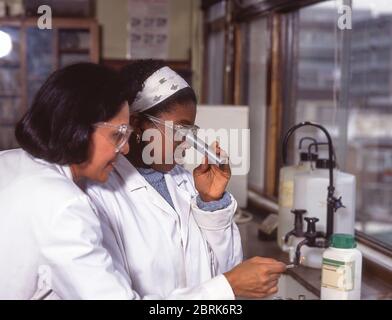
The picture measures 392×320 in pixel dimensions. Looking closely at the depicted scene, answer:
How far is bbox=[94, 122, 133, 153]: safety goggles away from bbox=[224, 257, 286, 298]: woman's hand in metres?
0.35

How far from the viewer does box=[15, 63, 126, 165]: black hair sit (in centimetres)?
100

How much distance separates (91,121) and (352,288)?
0.78m

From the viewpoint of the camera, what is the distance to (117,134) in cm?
105

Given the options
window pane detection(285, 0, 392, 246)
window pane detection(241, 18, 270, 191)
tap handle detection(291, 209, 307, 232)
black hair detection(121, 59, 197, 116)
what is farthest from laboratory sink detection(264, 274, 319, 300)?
window pane detection(285, 0, 392, 246)

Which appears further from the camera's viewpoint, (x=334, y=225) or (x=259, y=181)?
(x=259, y=181)

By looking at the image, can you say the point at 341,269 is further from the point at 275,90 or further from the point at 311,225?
the point at 275,90

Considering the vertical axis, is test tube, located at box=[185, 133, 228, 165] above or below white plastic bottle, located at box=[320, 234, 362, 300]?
above

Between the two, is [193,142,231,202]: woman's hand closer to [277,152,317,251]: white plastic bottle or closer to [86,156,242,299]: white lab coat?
[86,156,242,299]: white lab coat

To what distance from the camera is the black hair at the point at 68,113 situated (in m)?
1.00

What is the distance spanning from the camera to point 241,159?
2.78m

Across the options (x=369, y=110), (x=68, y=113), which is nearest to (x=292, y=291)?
(x=68, y=113)

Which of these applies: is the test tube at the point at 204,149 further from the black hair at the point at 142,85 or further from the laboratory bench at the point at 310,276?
the laboratory bench at the point at 310,276
